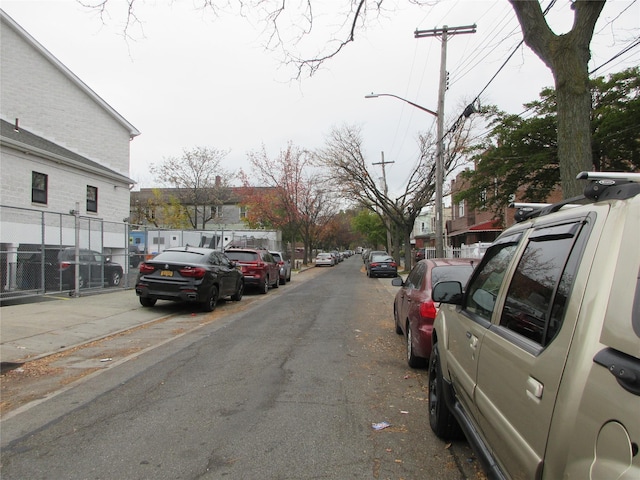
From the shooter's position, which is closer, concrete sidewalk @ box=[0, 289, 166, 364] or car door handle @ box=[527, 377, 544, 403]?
car door handle @ box=[527, 377, 544, 403]

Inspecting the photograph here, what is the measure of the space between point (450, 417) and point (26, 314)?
31.0ft

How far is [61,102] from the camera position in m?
21.4

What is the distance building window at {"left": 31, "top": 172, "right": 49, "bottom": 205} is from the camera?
17828mm

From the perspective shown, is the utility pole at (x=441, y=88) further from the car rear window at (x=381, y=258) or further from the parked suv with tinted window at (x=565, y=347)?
the parked suv with tinted window at (x=565, y=347)

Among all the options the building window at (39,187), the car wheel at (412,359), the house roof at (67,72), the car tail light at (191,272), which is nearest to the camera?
the car wheel at (412,359)

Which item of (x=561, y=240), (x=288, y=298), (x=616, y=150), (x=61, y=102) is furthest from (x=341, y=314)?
(x=61, y=102)

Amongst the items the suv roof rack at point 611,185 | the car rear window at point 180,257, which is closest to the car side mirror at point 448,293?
the suv roof rack at point 611,185

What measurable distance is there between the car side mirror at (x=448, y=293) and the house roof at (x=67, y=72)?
72.1 ft

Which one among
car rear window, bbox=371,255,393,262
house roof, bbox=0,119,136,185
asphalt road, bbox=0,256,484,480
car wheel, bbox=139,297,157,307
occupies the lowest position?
asphalt road, bbox=0,256,484,480

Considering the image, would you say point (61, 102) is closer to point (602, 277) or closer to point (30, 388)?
point (30, 388)

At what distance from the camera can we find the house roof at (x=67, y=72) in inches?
733

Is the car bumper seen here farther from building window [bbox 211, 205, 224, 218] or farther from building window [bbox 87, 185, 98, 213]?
building window [bbox 211, 205, 224, 218]

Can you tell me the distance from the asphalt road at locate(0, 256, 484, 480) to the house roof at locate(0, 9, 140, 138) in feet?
60.8

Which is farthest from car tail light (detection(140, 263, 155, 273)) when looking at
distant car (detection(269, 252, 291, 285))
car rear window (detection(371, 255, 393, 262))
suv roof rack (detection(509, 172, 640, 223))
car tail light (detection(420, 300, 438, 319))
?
car rear window (detection(371, 255, 393, 262))
